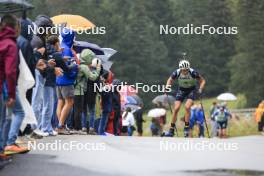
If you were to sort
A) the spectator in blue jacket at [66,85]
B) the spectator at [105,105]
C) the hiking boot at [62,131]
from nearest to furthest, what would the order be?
the spectator in blue jacket at [66,85] < the hiking boot at [62,131] < the spectator at [105,105]

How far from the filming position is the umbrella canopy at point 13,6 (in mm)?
14021

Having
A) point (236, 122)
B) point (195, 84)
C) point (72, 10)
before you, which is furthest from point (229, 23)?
point (195, 84)

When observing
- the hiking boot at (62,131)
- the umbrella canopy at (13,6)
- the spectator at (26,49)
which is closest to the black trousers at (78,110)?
the hiking boot at (62,131)

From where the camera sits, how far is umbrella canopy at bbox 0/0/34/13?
1402cm

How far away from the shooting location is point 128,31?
107125 mm

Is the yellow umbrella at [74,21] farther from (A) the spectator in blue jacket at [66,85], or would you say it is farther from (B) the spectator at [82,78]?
(A) the spectator in blue jacket at [66,85]

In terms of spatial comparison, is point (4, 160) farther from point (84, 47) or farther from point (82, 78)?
point (84, 47)

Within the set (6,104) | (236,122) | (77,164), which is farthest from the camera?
(236,122)

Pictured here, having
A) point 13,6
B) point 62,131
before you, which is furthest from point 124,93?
point 62,131

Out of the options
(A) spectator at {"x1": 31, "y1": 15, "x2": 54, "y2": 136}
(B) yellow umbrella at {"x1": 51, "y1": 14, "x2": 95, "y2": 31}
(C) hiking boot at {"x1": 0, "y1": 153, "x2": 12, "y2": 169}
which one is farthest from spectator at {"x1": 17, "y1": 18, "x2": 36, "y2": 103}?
(B) yellow umbrella at {"x1": 51, "y1": 14, "x2": 95, "y2": 31}

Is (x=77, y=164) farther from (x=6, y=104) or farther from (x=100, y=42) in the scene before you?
(x=100, y=42)

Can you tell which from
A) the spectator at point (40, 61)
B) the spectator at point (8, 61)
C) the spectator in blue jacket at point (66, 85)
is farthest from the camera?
the spectator in blue jacket at point (66, 85)

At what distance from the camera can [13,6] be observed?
50.1ft

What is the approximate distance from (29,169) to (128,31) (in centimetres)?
9844
